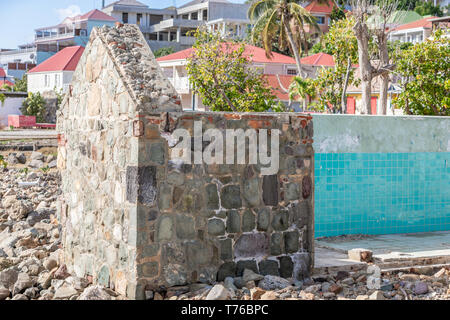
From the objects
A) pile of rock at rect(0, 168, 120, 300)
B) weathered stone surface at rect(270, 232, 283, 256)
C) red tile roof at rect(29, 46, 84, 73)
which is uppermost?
red tile roof at rect(29, 46, 84, 73)

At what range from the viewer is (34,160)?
2578 centimetres

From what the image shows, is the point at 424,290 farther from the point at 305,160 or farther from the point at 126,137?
the point at 126,137

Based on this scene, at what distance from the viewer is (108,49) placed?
760 cm

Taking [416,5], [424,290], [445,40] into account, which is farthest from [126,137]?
[416,5]

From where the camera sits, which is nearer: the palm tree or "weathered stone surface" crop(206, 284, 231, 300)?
"weathered stone surface" crop(206, 284, 231, 300)

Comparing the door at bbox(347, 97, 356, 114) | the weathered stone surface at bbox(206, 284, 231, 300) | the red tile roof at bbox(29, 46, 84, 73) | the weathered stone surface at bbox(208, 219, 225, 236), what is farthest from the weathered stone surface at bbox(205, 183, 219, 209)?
the red tile roof at bbox(29, 46, 84, 73)

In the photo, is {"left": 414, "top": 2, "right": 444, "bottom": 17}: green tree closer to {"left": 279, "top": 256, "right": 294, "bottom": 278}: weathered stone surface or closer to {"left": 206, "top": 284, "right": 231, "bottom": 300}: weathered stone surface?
{"left": 279, "top": 256, "right": 294, "bottom": 278}: weathered stone surface

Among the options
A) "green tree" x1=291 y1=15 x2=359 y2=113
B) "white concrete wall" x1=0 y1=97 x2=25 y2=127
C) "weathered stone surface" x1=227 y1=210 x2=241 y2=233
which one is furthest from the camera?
Result: "white concrete wall" x1=0 y1=97 x2=25 y2=127

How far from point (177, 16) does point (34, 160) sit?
5709 centimetres

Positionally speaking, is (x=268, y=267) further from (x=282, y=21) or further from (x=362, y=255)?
(x=282, y=21)

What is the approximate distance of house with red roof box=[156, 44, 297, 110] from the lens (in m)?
39.1

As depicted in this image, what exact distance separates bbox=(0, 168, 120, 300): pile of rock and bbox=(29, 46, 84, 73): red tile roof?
3259 cm

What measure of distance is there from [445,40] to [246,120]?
11.4 m

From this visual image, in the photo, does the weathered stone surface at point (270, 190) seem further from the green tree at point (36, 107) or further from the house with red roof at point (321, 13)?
the house with red roof at point (321, 13)
